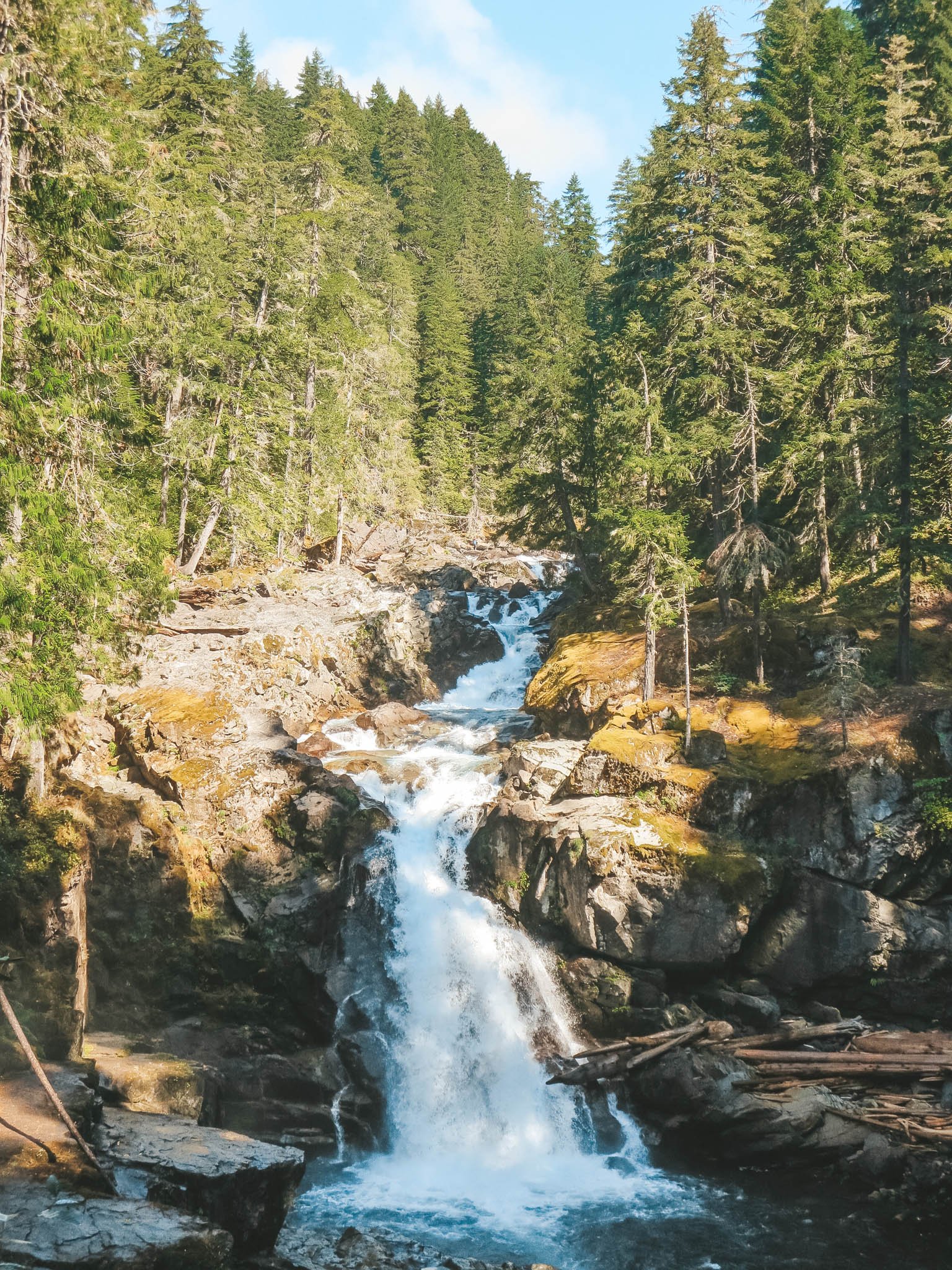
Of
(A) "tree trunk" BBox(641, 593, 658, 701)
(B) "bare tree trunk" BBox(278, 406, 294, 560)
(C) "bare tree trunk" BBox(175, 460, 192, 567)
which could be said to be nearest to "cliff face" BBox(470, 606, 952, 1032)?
(A) "tree trunk" BBox(641, 593, 658, 701)

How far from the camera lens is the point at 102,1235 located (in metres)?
7.70

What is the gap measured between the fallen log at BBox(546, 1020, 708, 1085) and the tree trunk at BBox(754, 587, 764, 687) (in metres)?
10.0

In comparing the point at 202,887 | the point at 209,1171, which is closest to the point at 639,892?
the point at 202,887

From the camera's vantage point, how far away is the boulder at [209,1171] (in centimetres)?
965

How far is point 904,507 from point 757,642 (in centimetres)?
514

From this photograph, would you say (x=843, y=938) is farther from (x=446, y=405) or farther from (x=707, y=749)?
(x=446, y=405)

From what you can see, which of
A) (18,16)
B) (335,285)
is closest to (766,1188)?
(18,16)

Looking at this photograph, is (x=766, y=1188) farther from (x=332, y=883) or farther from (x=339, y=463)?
(x=339, y=463)

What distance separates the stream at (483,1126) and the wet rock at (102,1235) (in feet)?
A: 18.6

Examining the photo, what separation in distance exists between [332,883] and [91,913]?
17.1ft

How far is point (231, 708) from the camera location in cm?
2209

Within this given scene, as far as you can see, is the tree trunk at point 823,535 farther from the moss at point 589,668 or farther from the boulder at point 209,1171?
the boulder at point 209,1171

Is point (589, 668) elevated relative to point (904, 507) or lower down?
lower down

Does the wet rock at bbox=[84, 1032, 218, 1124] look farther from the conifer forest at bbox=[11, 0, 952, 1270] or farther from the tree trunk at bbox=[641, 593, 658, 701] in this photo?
the tree trunk at bbox=[641, 593, 658, 701]
